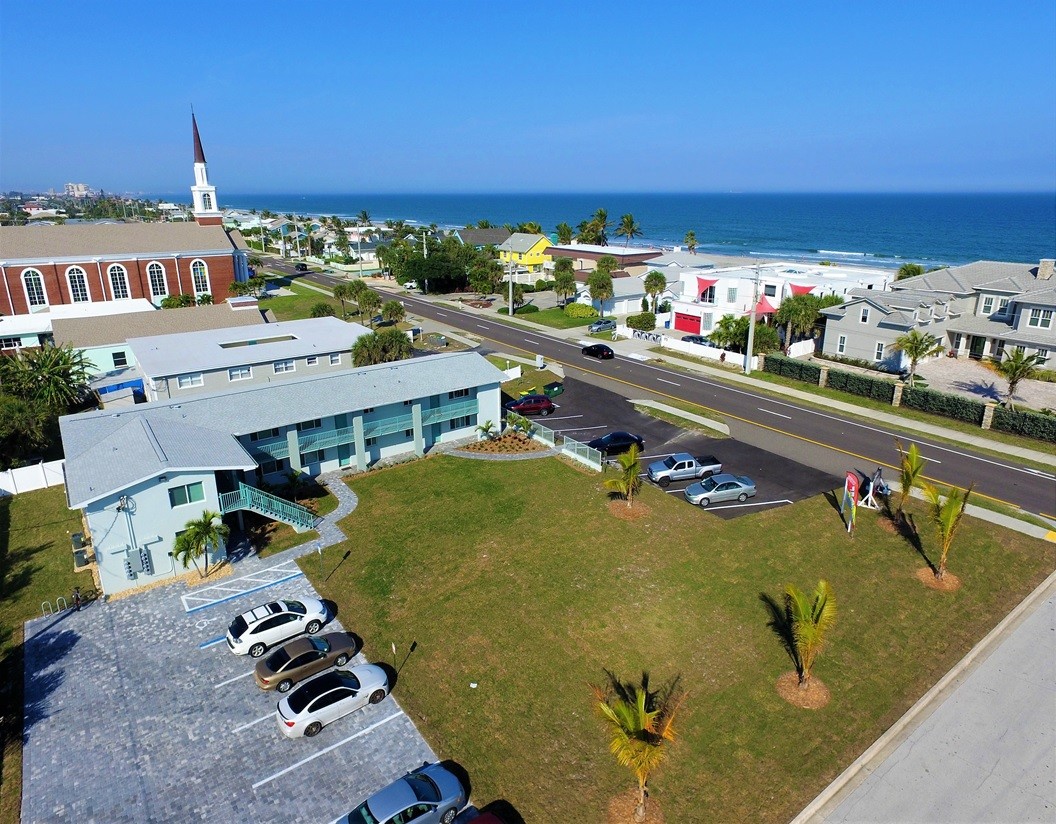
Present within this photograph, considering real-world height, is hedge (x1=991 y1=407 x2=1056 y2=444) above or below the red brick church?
below

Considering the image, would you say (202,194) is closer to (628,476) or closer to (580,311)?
(580,311)

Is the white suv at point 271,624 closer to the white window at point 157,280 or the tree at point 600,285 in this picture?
the tree at point 600,285

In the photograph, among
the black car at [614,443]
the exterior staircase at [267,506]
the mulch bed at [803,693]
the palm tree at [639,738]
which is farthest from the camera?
the black car at [614,443]

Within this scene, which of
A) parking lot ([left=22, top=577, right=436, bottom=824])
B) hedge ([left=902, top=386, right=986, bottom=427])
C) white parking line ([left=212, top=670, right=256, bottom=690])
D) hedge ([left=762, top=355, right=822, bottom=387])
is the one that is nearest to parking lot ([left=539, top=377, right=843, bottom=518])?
hedge ([left=902, top=386, right=986, bottom=427])

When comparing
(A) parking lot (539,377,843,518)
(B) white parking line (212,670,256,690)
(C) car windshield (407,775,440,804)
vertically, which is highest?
(C) car windshield (407,775,440,804)

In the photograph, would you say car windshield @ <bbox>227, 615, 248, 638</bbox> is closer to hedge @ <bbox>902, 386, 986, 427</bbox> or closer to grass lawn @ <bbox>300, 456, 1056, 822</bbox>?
grass lawn @ <bbox>300, 456, 1056, 822</bbox>

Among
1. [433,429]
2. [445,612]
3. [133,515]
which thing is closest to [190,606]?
[133,515]

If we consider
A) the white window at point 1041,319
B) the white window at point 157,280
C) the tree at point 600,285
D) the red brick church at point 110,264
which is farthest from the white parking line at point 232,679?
the white window at point 157,280

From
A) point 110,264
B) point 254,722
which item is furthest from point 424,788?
point 110,264
